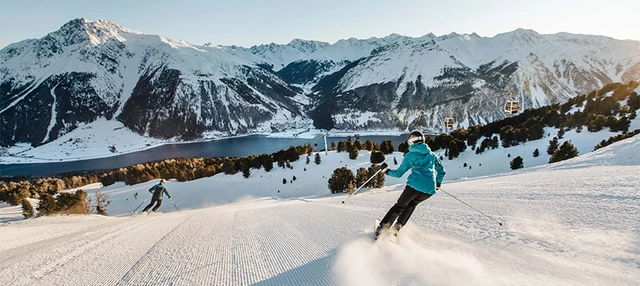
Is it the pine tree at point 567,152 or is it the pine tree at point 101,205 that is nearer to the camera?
the pine tree at point 101,205

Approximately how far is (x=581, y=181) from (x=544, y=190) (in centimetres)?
138

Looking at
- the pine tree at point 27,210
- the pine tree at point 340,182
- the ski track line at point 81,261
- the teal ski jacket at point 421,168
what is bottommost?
the pine tree at point 340,182

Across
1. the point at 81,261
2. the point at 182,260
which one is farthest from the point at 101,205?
the point at 182,260

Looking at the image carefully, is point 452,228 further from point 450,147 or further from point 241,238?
point 450,147

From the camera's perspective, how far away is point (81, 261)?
14.7 ft

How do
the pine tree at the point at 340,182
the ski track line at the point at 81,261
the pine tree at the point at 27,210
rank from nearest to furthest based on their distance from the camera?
the ski track line at the point at 81,261
the pine tree at the point at 27,210
the pine tree at the point at 340,182

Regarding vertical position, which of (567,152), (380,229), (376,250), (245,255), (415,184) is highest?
(415,184)

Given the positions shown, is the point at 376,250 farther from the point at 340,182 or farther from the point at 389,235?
the point at 340,182

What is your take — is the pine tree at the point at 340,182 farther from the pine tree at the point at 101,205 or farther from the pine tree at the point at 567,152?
the pine tree at the point at 567,152

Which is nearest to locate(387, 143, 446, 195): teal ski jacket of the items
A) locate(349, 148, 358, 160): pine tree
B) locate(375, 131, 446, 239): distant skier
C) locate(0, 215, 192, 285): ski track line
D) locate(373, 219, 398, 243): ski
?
locate(375, 131, 446, 239): distant skier

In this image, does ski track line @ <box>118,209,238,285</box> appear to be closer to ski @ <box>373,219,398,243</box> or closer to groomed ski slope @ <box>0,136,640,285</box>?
groomed ski slope @ <box>0,136,640,285</box>

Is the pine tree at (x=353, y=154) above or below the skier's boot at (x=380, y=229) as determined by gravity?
below

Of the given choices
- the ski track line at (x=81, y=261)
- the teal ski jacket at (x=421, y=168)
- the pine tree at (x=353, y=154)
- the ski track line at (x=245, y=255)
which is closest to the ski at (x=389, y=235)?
the ski track line at (x=245, y=255)

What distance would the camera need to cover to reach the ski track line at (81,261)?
12.6 ft
